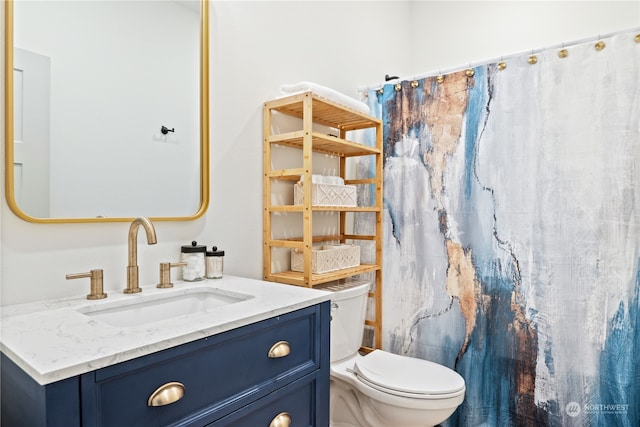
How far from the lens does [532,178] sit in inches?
70.1

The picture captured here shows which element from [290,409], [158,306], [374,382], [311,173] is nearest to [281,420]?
[290,409]

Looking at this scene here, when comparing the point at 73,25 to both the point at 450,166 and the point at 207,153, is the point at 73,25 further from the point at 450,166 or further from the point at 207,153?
the point at 450,166

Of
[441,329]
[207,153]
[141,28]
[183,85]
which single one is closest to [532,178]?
[441,329]

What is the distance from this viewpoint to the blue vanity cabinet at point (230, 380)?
75 cm

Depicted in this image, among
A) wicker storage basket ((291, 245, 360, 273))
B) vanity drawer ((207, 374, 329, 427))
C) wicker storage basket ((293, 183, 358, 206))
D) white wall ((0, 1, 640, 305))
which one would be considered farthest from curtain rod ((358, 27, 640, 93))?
vanity drawer ((207, 374, 329, 427))

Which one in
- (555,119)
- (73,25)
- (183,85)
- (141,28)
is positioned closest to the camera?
(73,25)

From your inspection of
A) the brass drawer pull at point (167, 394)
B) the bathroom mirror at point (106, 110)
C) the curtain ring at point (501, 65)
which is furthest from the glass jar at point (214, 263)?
the curtain ring at point (501, 65)

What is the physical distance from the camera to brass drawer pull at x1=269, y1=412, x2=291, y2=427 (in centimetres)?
110

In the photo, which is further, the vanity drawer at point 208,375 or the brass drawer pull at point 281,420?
the brass drawer pull at point 281,420

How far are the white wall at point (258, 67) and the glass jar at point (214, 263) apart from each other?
9cm

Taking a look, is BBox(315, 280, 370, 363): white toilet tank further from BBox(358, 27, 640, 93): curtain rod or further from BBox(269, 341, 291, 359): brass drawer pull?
BBox(358, 27, 640, 93): curtain rod

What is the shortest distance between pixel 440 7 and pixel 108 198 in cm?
252

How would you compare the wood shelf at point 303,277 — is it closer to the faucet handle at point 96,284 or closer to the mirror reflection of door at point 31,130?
the faucet handle at point 96,284

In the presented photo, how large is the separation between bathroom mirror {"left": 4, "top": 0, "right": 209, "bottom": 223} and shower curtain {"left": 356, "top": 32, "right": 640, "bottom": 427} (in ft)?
3.63
